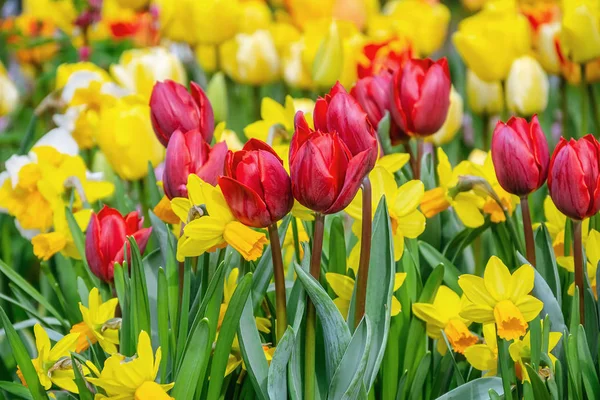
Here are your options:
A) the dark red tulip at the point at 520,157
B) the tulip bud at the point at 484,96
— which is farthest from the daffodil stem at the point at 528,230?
the tulip bud at the point at 484,96

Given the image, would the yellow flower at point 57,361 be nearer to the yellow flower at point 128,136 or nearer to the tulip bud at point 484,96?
the yellow flower at point 128,136

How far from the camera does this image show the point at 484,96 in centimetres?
204

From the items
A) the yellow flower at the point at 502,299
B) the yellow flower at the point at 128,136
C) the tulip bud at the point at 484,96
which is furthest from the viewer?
the tulip bud at the point at 484,96

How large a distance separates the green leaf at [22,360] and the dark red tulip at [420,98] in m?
0.58

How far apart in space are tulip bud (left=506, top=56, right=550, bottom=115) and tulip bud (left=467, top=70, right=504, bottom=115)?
122 millimetres

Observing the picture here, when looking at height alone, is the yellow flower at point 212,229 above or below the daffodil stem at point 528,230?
above

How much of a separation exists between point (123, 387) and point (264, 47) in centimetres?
152

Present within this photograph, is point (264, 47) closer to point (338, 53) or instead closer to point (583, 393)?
point (338, 53)

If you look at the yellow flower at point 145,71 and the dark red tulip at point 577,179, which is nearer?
the dark red tulip at point 577,179

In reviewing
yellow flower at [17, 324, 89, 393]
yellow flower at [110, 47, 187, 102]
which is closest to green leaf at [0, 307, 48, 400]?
yellow flower at [17, 324, 89, 393]

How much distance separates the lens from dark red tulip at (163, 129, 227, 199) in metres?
0.95

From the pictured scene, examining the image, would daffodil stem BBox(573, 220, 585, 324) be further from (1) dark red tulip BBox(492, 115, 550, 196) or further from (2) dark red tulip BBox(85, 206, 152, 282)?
(2) dark red tulip BBox(85, 206, 152, 282)

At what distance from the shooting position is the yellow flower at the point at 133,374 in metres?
0.84

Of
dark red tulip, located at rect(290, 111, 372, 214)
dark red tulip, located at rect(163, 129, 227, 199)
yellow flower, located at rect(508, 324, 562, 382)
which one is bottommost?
yellow flower, located at rect(508, 324, 562, 382)
